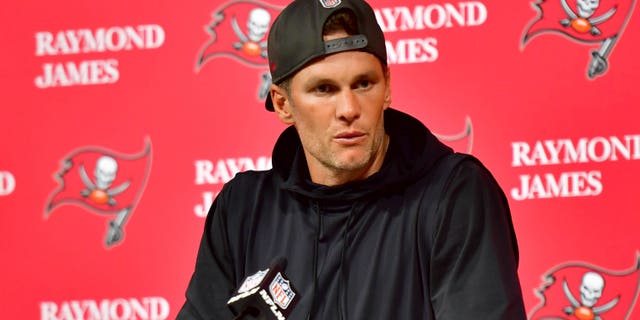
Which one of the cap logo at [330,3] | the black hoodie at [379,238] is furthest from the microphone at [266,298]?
the cap logo at [330,3]

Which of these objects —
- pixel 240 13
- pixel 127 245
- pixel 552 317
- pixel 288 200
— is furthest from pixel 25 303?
pixel 552 317

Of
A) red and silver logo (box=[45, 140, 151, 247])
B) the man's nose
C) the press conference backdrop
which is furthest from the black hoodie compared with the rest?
red and silver logo (box=[45, 140, 151, 247])

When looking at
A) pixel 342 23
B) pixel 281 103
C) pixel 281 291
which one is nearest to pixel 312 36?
pixel 342 23

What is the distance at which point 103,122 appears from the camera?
9.53 ft

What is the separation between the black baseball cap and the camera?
1772 mm

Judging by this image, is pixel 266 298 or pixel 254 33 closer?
pixel 266 298

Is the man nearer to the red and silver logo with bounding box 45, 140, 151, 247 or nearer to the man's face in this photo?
the man's face

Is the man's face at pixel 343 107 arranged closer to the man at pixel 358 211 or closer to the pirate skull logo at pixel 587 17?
the man at pixel 358 211

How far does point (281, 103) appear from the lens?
1.94 metres

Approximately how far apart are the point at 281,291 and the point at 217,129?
128 centimetres

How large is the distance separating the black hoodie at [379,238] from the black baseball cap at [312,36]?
0.20 metres

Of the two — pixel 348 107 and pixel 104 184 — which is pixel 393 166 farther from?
pixel 104 184

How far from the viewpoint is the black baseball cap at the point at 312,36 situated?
177cm

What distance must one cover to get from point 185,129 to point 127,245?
0.38 m
